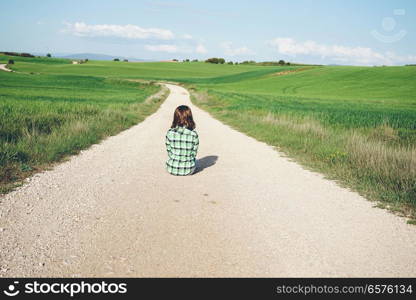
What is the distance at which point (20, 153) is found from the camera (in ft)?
26.0

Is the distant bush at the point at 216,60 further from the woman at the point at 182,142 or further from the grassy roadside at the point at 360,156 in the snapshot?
A: the woman at the point at 182,142

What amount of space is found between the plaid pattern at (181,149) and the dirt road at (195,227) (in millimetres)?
257

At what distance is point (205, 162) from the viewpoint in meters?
8.86

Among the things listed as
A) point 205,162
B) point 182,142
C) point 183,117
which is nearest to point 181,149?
point 182,142

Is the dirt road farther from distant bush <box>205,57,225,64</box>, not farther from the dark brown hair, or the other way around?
distant bush <box>205,57,225,64</box>

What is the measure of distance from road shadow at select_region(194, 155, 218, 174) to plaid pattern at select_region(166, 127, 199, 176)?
530mm

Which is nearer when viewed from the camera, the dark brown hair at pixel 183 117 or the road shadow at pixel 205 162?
the dark brown hair at pixel 183 117

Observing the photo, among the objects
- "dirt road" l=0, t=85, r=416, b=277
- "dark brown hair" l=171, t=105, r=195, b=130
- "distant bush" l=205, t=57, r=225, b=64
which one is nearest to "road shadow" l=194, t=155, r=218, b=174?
"dirt road" l=0, t=85, r=416, b=277

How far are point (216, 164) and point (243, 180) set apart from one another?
1550 millimetres

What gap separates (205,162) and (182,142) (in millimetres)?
1675
